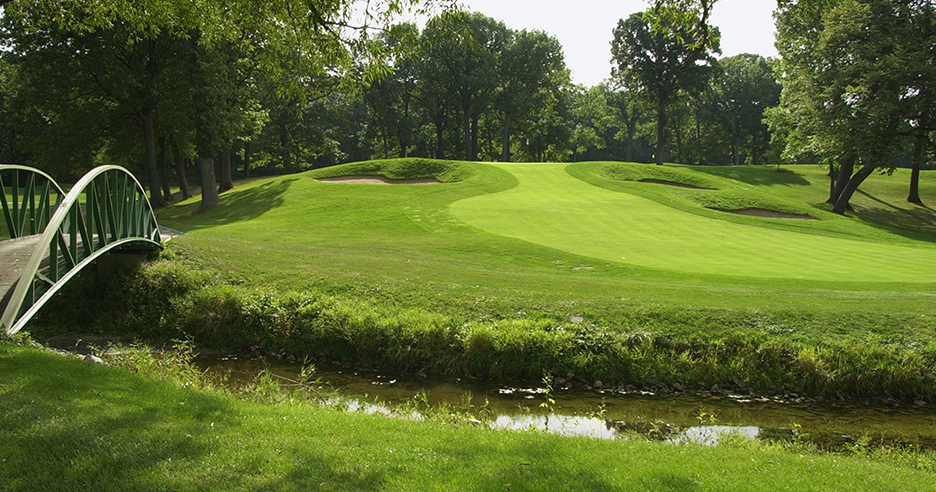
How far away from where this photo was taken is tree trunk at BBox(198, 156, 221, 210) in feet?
103

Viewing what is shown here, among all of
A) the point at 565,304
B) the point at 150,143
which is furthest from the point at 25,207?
the point at 150,143

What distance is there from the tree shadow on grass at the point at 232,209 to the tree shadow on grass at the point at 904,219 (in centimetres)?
3348

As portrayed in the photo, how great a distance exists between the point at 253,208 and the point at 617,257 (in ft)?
66.3

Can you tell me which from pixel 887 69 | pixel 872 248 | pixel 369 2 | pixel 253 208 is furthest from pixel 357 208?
pixel 887 69

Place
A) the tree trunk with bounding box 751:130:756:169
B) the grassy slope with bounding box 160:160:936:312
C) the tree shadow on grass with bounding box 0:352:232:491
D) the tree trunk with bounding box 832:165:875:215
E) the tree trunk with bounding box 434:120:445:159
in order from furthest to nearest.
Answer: the tree trunk with bounding box 751:130:756:169, the tree trunk with bounding box 434:120:445:159, the tree trunk with bounding box 832:165:875:215, the grassy slope with bounding box 160:160:936:312, the tree shadow on grass with bounding box 0:352:232:491

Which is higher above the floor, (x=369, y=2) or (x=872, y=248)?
(x=369, y=2)

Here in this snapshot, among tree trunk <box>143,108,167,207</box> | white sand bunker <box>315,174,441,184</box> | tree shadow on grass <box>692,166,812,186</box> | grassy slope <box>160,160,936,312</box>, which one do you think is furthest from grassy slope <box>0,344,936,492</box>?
tree shadow on grass <box>692,166,812,186</box>

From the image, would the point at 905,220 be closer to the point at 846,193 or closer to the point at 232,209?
the point at 846,193

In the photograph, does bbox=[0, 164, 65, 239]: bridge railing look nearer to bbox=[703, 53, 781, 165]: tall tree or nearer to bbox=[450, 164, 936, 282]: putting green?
bbox=[450, 164, 936, 282]: putting green

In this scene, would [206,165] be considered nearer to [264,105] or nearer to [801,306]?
[264,105]

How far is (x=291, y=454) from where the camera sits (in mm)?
4949

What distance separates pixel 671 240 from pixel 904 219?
25402 mm

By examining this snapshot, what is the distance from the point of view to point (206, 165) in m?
31.5

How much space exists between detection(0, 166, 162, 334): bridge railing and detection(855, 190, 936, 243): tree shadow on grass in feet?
113
